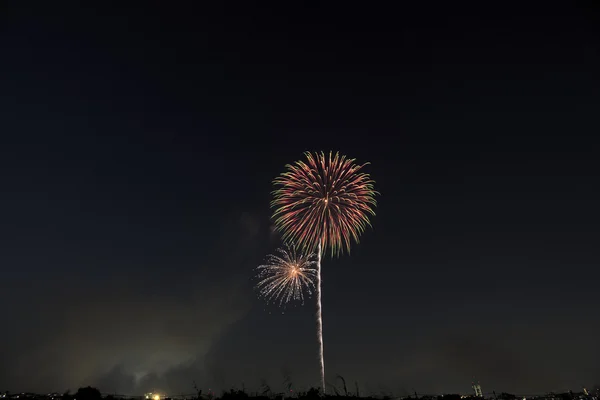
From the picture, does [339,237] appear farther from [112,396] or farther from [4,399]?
[4,399]

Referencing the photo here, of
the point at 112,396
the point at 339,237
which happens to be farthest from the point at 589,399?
the point at 112,396

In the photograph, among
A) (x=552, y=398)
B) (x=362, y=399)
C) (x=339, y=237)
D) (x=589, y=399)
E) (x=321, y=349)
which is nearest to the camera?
(x=339, y=237)

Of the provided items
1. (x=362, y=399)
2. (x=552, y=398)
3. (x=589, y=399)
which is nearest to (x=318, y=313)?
(x=362, y=399)

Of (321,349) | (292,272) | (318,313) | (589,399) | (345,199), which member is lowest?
(589,399)

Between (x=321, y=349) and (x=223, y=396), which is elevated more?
(x=321, y=349)

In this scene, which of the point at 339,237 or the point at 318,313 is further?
the point at 318,313

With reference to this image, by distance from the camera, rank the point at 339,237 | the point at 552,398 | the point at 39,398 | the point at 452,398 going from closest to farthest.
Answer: the point at 339,237 < the point at 39,398 < the point at 452,398 < the point at 552,398

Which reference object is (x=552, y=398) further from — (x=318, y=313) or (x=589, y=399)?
(x=318, y=313)

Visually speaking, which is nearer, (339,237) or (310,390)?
(339,237)

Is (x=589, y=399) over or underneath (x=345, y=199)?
underneath
